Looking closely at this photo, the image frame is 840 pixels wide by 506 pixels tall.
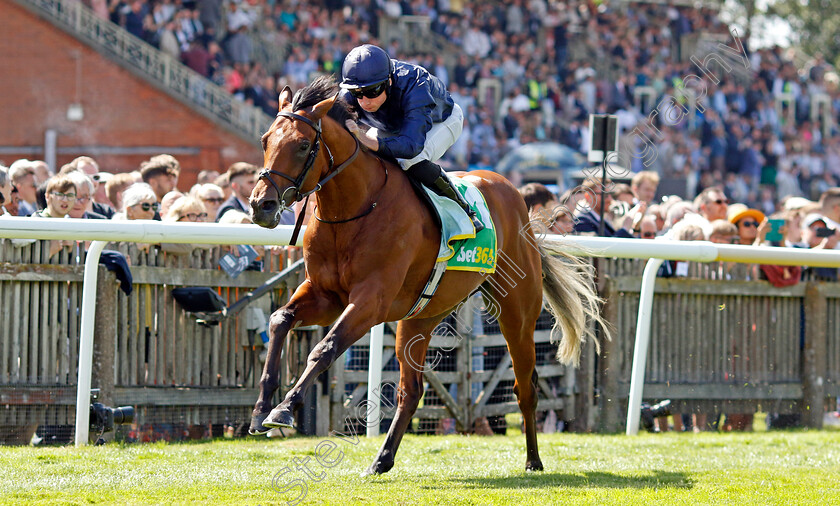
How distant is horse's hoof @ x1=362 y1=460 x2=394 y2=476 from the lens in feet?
18.7

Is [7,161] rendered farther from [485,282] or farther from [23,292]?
[485,282]

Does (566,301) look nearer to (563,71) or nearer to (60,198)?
(60,198)

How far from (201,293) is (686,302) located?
407 cm

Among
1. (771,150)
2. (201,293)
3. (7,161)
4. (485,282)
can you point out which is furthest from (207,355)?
(771,150)

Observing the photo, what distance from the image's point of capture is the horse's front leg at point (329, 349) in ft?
15.0

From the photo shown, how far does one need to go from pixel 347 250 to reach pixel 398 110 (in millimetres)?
890

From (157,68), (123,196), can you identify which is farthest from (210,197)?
(157,68)

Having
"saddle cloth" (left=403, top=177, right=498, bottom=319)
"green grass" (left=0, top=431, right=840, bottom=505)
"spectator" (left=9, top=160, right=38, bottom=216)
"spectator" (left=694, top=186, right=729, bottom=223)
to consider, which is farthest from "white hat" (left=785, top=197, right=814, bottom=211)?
"spectator" (left=9, top=160, right=38, bottom=216)

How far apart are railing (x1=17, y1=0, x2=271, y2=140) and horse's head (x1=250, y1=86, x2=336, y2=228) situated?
47.1ft

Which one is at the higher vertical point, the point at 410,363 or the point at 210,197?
the point at 210,197

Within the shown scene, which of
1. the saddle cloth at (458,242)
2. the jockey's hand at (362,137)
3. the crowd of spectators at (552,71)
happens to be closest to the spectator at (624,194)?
the saddle cloth at (458,242)

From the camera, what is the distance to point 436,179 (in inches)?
228

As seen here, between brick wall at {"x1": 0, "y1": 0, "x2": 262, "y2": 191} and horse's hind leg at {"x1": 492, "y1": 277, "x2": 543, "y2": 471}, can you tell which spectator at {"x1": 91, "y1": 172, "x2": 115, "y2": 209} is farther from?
brick wall at {"x1": 0, "y1": 0, "x2": 262, "y2": 191}

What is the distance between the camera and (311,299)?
5.32 m
